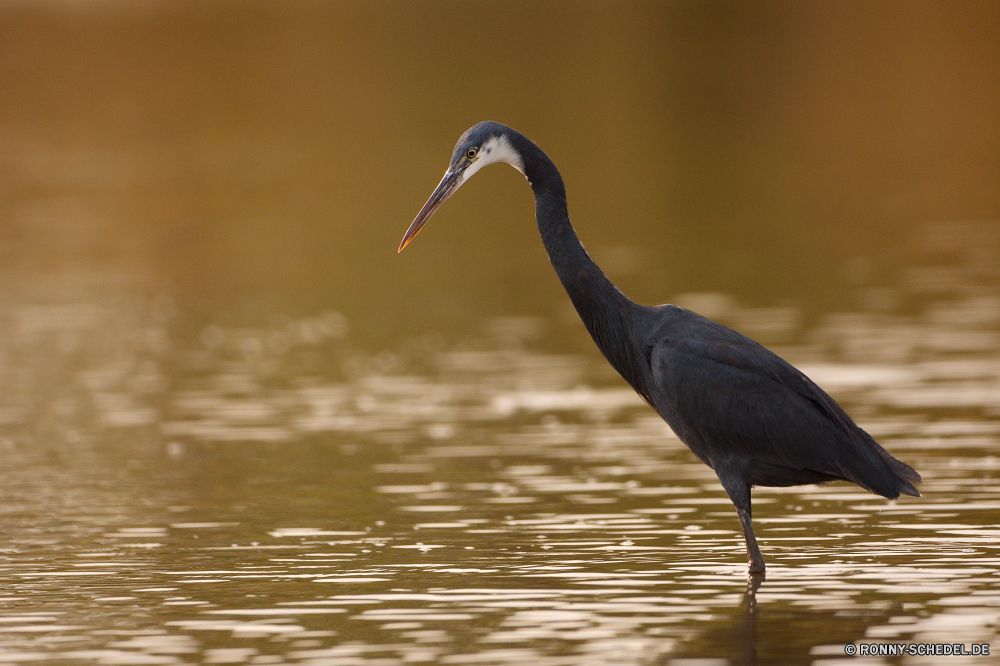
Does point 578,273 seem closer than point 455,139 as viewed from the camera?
Yes

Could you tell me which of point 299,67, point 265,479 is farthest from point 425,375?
point 299,67

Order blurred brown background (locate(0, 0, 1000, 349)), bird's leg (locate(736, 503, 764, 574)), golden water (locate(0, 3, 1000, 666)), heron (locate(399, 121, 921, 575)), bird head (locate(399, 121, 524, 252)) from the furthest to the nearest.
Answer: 1. blurred brown background (locate(0, 0, 1000, 349))
2. bird head (locate(399, 121, 524, 252))
3. heron (locate(399, 121, 921, 575))
4. bird's leg (locate(736, 503, 764, 574))
5. golden water (locate(0, 3, 1000, 666))

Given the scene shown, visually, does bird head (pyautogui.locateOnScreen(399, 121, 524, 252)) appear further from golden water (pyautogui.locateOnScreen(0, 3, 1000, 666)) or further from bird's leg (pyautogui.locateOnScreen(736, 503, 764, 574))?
bird's leg (pyautogui.locateOnScreen(736, 503, 764, 574))

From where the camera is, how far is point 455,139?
175 ft

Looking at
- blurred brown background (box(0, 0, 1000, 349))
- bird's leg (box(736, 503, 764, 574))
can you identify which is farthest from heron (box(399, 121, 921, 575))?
blurred brown background (box(0, 0, 1000, 349))

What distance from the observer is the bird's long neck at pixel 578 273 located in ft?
38.7

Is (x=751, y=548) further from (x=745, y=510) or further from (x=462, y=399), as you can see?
(x=462, y=399)

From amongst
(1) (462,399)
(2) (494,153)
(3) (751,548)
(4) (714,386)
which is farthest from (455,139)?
(3) (751,548)

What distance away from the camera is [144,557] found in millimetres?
12133

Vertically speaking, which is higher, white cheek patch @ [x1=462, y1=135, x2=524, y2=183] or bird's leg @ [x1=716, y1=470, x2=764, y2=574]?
white cheek patch @ [x1=462, y1=135, x2=524, y2=183]

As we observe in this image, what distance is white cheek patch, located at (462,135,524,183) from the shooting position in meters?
11.8

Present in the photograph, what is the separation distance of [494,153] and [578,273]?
1025mm

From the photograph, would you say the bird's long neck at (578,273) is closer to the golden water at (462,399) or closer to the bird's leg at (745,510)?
the bird's leg at (745,510)

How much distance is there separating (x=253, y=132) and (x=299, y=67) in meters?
20.5
